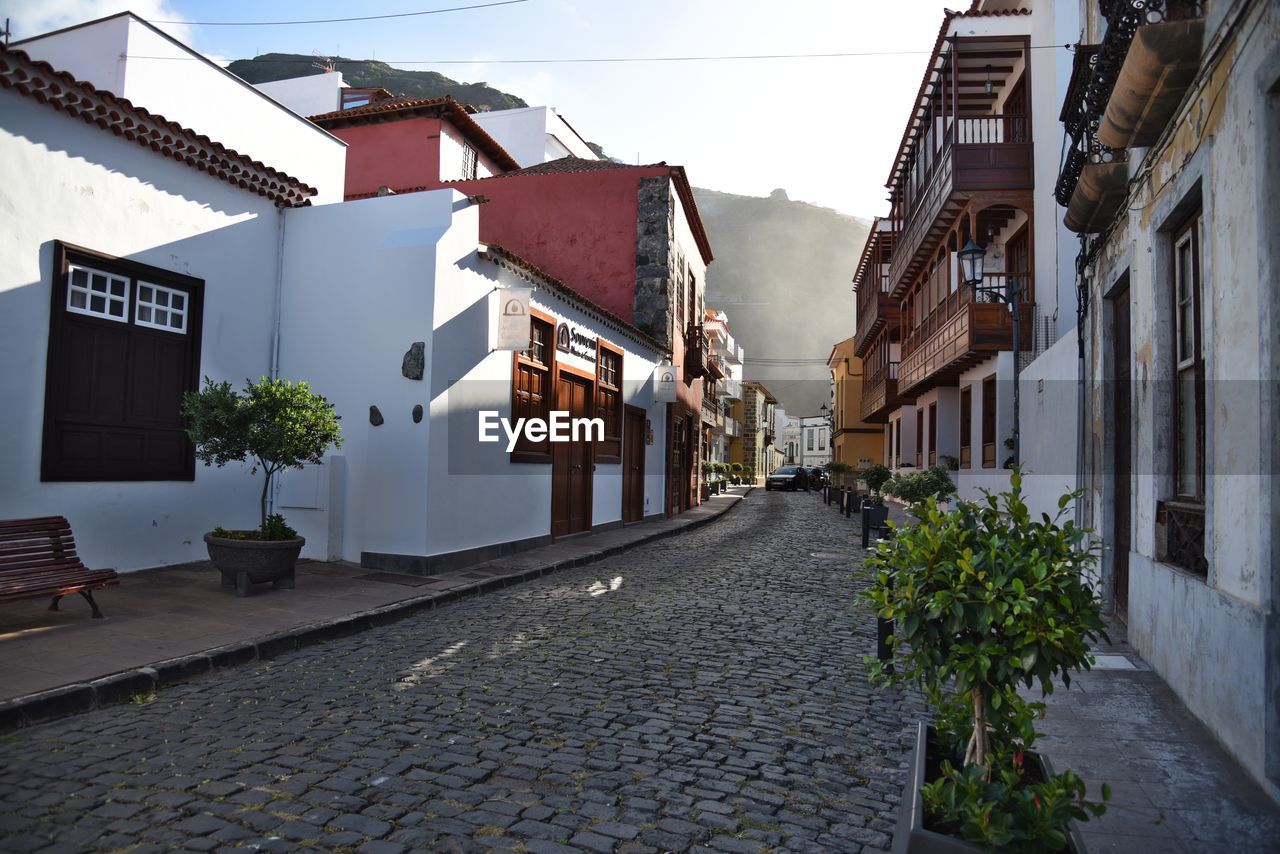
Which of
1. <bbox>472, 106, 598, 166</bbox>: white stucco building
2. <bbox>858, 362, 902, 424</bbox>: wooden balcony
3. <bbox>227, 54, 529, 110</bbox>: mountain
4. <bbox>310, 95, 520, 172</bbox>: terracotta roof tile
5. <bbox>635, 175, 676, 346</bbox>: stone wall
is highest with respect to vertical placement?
<bbox>227, 54, 529, 110</bbox>: mountain

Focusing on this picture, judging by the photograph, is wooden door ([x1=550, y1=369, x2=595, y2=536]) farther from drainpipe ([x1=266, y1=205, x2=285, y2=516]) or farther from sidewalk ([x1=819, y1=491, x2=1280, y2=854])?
sidewalk ([x1=819, y1=491, x2=1280, y2=854])

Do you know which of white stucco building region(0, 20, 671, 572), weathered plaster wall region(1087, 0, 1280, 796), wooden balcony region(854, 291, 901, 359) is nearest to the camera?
weathered plaster wall region(1087, 0, 1280, 796)

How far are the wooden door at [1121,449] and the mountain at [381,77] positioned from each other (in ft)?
160

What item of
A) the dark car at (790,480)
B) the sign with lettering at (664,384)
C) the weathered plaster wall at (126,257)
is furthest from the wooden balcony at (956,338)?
the dark car at (790,480)

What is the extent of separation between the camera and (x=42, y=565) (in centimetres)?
595

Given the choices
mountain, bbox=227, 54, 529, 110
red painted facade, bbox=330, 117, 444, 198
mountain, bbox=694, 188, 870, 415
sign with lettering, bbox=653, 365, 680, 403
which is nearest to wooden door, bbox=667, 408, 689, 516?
sign with lettering, bbox=653, 365, 680, 403

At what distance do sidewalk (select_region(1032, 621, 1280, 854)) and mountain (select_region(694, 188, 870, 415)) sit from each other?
103 meters

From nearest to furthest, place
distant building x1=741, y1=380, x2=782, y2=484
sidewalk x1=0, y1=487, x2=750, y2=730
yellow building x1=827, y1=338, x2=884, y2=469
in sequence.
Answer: sidewalk x1=0, y1=487, x2=750, y2=730 → yellow building x1=827, y1=338, x2=884, y2=469 → distant building x1=741, y1=380, x2=782, y2=484

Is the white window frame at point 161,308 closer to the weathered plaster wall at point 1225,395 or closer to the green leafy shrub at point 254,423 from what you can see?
the green leafy shrub at point 254,423

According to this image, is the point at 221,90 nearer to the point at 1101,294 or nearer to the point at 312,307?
the point at 312,307

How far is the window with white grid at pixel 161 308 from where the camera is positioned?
8.32 meters

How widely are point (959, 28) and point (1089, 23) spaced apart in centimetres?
707

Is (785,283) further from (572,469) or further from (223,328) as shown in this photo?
(223,328)

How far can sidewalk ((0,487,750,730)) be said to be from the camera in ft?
15.1
